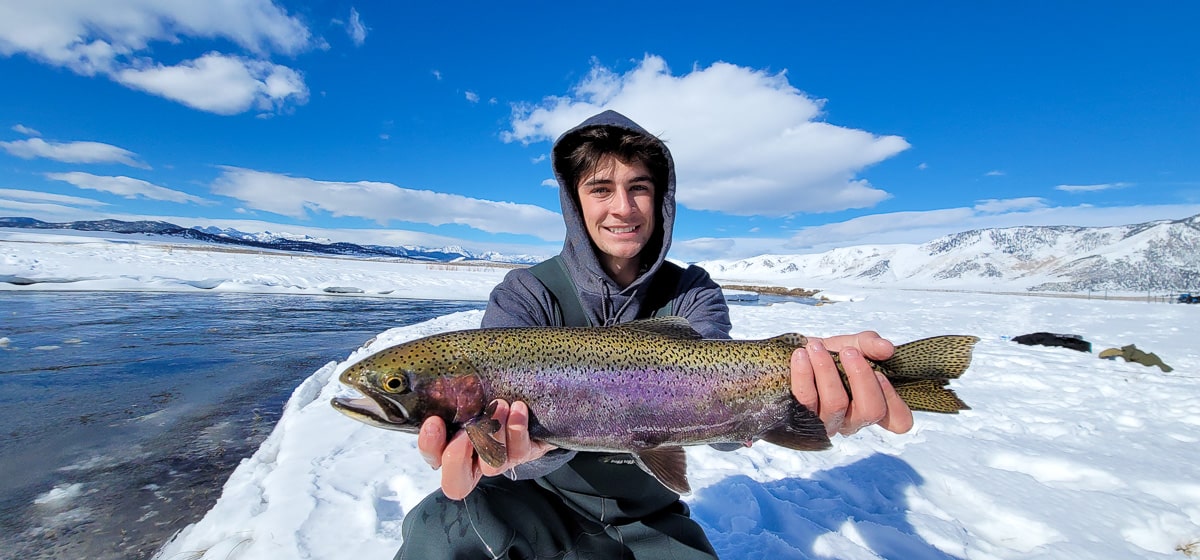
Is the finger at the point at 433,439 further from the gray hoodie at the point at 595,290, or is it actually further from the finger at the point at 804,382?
the finger at the point at 804,382

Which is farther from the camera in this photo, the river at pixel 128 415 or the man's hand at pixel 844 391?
the river at pixel 128 415

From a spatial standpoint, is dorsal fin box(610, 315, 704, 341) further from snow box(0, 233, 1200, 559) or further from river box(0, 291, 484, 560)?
river box(0, 291, 484, 560)

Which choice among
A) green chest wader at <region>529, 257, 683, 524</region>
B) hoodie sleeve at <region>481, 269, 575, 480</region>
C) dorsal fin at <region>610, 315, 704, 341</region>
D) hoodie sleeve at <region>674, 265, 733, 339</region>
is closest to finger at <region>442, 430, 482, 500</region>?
green chest wader at <region>529, 257, 683, 524</region>

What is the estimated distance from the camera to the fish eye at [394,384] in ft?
7.58

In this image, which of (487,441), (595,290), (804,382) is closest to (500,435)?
(487,441)

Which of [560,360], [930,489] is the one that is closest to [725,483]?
[930,489]

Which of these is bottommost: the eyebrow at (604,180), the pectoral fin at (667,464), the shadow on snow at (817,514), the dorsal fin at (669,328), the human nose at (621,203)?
the shadow on snow at (817,514)

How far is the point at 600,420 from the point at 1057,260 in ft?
626

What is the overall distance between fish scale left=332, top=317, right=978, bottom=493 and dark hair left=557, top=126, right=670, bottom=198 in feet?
3.45

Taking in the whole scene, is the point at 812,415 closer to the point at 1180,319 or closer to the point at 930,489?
the point at 930,489

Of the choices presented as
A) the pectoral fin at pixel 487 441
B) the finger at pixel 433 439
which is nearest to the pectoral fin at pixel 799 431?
the pectoral fin at pixel 487 441

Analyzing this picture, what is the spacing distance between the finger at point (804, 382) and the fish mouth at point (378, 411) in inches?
73.1

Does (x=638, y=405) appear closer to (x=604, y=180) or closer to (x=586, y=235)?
(x=586, y=235)

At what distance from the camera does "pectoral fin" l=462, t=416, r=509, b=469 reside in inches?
83.8
